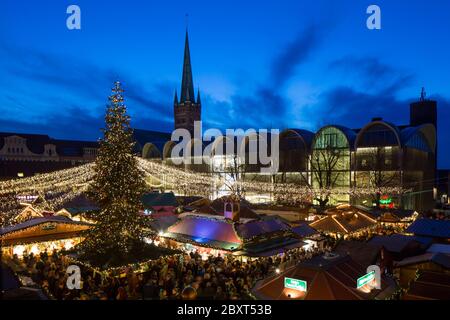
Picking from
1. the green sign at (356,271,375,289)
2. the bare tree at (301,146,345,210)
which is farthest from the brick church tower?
the green sign at (356,271,375,289)

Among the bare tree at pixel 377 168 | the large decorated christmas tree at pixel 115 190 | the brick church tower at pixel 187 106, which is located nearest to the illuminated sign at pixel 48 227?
the large decorated christmas tree at pixel 115 190

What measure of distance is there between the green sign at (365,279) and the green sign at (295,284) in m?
1.28

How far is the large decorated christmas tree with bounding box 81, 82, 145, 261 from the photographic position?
12.1m

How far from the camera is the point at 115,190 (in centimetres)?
1215

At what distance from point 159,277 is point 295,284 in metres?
5.86

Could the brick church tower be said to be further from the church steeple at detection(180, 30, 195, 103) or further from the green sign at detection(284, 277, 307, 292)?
the green sign at detection(284, 277, 307, 292)

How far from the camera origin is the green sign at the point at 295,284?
7742 mm

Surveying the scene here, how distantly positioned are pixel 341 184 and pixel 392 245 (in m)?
21.5

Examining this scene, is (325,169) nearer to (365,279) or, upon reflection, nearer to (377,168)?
(377,168)

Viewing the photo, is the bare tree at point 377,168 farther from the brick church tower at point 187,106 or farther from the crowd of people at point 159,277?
the brick church tower at point 187,106

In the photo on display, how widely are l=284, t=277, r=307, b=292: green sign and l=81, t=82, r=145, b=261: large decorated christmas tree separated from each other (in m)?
6.53

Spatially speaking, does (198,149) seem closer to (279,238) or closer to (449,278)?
(279,238)
